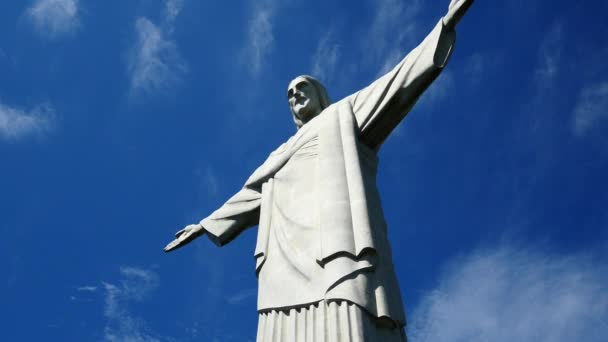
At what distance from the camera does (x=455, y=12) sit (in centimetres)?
796

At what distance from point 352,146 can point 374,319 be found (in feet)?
8.83

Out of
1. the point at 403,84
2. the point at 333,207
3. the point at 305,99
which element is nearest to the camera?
the point at 333,207

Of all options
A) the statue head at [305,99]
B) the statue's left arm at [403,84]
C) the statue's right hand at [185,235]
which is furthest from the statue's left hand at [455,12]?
the statue's right hand at [185,235]

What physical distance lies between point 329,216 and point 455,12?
3.40 m

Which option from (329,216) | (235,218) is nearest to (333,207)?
(329,216)

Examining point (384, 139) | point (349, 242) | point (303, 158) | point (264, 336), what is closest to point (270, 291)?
point (264, 336)

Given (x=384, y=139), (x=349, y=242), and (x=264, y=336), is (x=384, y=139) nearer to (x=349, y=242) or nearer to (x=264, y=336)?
(x=349, y=242)

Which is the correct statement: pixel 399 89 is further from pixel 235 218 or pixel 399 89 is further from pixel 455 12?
pixel 235 218

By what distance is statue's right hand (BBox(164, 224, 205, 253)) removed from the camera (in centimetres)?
959

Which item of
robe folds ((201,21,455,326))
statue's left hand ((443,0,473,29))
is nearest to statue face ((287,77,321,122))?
robe folds ((201,21,455,326))

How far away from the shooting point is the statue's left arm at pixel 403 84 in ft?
26.2

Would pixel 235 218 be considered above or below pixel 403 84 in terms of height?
below

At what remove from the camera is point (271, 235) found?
7934mm

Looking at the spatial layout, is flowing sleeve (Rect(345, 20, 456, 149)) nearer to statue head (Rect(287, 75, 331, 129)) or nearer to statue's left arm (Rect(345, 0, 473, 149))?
statue's left arm (Rect(345, 0, 473, 149))
